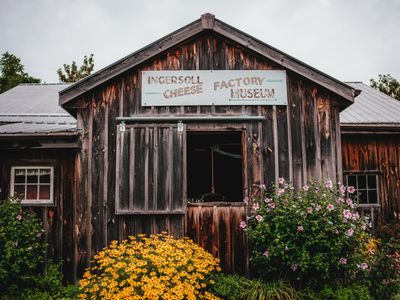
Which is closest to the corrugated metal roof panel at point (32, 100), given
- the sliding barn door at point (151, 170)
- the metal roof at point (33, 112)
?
the metal roof at point (33, 112)

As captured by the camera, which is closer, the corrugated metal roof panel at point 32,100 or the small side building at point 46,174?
the small side building at point 46,174

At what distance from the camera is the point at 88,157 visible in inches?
284

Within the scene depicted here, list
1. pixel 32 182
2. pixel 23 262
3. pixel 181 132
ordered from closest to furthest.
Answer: pixel 23 262 < pixel 181 132 < pixel 32 182

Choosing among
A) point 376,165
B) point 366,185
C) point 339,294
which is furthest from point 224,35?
point 366,185

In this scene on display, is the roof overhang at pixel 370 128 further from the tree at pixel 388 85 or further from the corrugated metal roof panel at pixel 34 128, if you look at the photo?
the tree at pixel 388 85

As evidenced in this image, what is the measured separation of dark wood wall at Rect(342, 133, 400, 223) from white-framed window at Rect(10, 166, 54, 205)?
7.30 m

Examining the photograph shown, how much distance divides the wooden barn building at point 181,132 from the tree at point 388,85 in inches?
813

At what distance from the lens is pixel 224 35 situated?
7340 millimetres

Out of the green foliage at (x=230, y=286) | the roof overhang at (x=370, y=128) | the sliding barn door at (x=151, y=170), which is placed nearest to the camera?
the green foliage at (x=230, y=286)

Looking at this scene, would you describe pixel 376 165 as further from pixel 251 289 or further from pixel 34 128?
pixel 34 128

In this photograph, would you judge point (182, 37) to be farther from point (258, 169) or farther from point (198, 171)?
point (198, 171)

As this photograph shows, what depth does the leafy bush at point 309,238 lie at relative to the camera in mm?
6020

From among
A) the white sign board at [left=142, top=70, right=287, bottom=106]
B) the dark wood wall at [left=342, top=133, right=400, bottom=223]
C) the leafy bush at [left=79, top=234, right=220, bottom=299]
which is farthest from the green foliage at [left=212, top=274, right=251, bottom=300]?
the dark wood wall at [left=342, top=133, right=400, bottom=223]

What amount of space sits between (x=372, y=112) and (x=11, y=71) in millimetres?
23885
